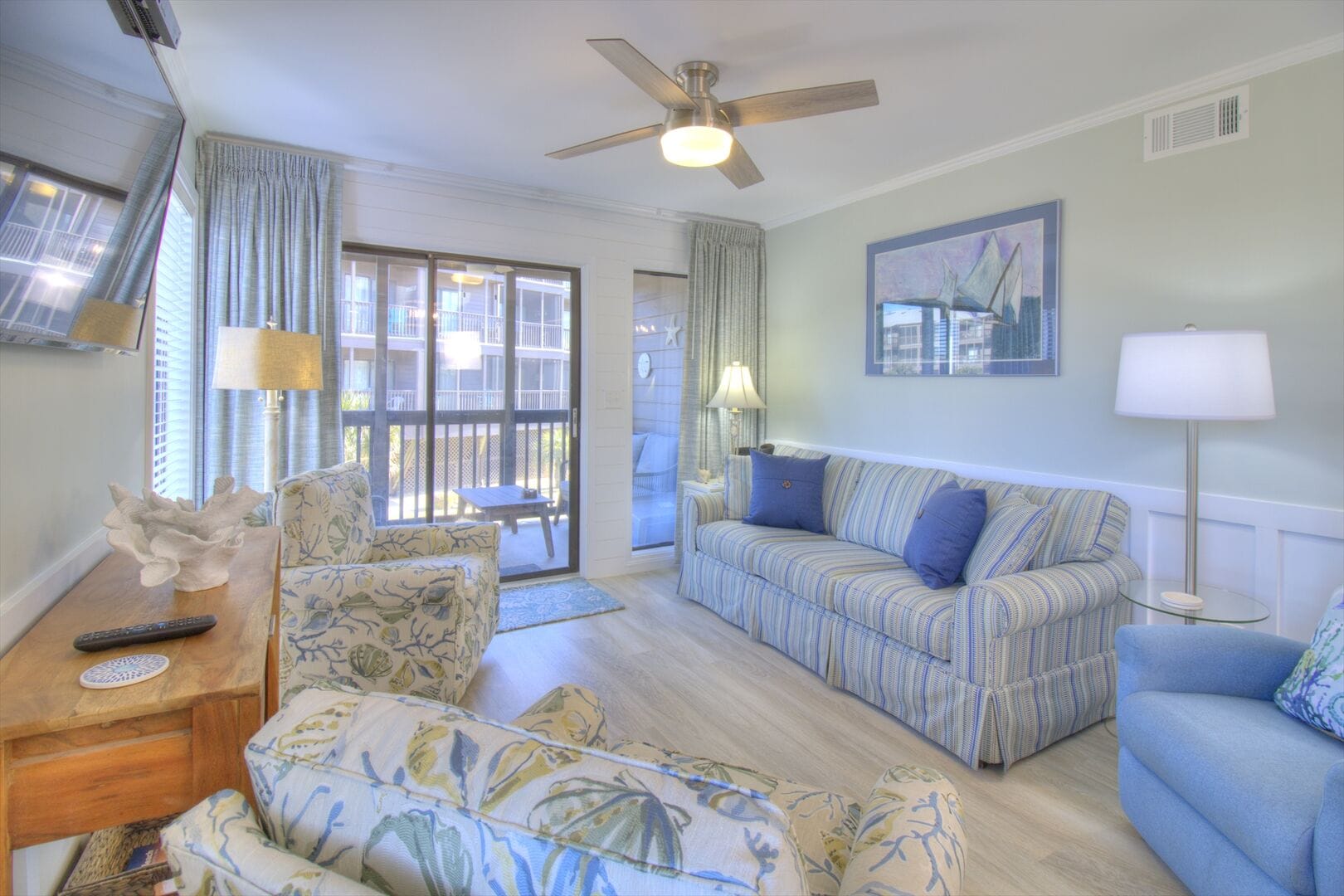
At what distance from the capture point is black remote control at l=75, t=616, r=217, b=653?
1.15 meters

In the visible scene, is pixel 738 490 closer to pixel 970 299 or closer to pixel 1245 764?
pixel 970 299

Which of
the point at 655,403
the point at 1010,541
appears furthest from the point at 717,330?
the point at 1010,541

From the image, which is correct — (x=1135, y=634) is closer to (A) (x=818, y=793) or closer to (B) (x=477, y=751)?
(A) (x=818, y=793)

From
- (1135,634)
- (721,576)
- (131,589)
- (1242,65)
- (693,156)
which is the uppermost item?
(1242,65)

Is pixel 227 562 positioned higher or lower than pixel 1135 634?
higher

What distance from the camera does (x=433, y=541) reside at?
10.3 feet

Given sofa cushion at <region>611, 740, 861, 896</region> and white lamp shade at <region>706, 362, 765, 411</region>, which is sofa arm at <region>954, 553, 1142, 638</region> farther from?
white lamp shade at <region>706, 362, 765, 411</region>

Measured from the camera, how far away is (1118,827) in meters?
2.06

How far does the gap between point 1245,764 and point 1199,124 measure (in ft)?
7.86

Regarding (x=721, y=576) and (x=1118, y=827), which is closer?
(x=1118, y=827)

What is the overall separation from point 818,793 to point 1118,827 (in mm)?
1345

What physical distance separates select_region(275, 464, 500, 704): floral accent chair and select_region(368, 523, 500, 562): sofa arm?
233mm

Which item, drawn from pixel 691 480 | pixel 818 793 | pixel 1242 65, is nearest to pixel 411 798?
pixel 818 793

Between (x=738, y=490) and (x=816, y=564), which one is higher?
(x=738, y=490)
